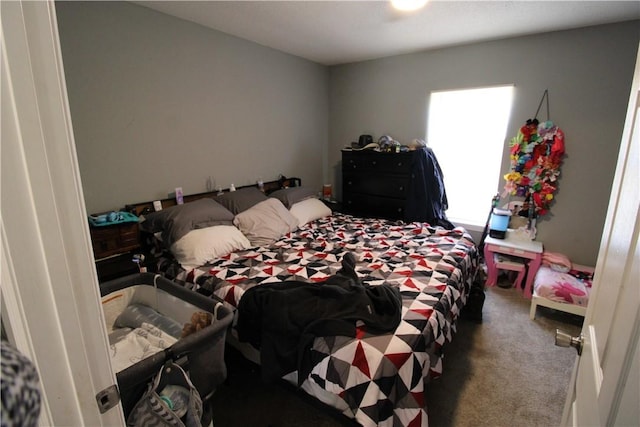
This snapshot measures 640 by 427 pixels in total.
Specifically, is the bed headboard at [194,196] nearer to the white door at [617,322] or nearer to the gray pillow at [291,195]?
the gray pillow at [291,195]

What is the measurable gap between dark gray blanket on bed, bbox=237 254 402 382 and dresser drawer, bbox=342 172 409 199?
205 centimetres

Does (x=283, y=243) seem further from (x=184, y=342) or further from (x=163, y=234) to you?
(x=184, y=342)

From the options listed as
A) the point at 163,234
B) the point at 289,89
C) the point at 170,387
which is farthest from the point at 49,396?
the point at 289,89

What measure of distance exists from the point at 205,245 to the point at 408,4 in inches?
90.7

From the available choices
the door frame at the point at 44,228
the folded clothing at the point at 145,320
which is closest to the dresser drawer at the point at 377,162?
the folded clothing at the point at 145,320

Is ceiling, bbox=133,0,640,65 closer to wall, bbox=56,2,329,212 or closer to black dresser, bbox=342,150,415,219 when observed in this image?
wall, bbox=56,2,329,212

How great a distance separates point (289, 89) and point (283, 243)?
2061 mm

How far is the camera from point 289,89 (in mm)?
3621

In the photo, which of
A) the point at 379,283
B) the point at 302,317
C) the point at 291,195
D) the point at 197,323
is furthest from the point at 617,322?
the point at 291,195

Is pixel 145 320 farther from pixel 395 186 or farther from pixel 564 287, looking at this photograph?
pixel 564 287

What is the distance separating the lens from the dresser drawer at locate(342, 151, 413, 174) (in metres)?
3.46

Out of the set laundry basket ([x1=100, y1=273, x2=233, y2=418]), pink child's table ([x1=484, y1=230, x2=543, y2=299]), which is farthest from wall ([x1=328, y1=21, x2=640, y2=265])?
laundry basket ([x1=100, y1=273, x2=233, y2=418])

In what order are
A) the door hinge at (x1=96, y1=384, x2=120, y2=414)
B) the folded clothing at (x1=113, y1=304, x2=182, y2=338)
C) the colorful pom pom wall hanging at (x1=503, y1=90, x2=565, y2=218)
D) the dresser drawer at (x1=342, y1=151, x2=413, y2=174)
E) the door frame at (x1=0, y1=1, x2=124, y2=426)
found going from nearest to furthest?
the door frame at (x1=0, y1=1, x2=124, y2=426)
the door hinge at (x1=96, y1=384, x2=120, y2=414)
the folded clothing at (x1=113, y1=304, x2=182, y2=338)
the colorful pom pom wall hanging at (x1=503, y1=90, x2=565, y2=218)
the dresser drawer at (x1=342, y1=151, x2=413, y2=174)

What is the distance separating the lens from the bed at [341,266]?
131cm
